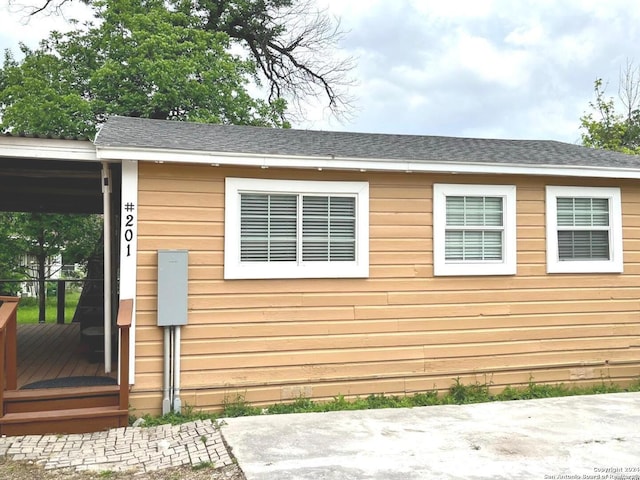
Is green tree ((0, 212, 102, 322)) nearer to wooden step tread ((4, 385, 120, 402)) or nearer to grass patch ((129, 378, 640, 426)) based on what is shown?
wooden step tread ((4, 385, 120, 402))

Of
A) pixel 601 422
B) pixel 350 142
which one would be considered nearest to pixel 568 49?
pixel 350 142

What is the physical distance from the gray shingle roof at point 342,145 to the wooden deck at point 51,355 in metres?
2.37

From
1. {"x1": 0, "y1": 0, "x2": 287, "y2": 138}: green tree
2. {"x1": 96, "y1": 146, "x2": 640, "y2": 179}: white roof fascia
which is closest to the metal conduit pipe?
{"x1": 96, "y1": 146, "x2": 640, "y2": 179}: white roof fascia

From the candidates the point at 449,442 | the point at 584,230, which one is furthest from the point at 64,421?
the point at 584,230

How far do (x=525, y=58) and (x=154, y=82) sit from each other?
51.9 ft

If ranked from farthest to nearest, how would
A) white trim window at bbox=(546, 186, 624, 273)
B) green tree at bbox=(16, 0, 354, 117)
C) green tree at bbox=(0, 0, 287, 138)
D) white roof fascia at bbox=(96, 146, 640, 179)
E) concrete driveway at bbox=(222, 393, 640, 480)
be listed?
green tree at bbox=(16, 0, 354, 117), green tree at bbox=(0, 0, 287, 138), white trim window at bbox=(546, 186, 624, 273), white roof fascia at bbox=(96, 146, 640, 179), concrete driveway at bbox=(222, 393, 640, 480)

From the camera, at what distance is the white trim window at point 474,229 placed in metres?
5.45

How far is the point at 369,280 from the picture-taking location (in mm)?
5273

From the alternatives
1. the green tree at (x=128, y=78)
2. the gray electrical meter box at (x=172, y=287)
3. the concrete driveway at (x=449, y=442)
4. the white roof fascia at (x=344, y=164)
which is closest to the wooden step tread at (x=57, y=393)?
the gray electrical meter box at (x=172, y=287)

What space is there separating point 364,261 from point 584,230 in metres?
2.73

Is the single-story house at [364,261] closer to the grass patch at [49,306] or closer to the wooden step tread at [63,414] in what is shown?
the wooden step tread at [63,414]

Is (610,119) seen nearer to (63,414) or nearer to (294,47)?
(294,47)

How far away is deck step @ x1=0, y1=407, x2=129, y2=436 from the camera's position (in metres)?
4.16

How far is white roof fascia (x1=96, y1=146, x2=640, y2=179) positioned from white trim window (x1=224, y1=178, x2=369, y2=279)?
0.76 ft
